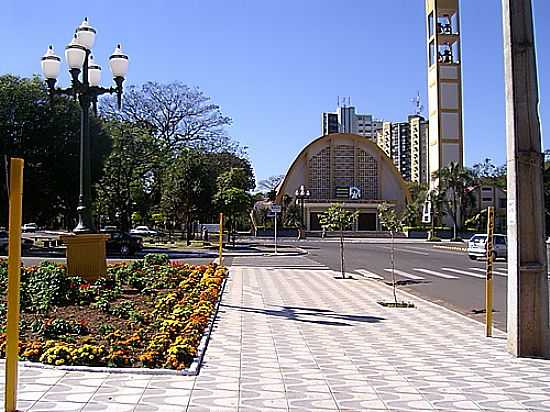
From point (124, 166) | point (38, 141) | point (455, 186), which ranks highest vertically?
point (38, 141)

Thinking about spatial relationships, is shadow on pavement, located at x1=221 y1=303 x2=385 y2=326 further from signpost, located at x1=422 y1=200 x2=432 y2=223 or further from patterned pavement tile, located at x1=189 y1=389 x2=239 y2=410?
signpost, located at x1=422 y1=200 x2=432 y2=223

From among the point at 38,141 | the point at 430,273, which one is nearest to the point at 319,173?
the point at 38,141

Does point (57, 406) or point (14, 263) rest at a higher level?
point (14, 263)

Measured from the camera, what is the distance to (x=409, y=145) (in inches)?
5276

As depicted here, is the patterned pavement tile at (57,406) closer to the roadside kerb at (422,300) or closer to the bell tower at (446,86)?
the roadside kerb at (422,300)

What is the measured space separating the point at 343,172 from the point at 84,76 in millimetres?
69663

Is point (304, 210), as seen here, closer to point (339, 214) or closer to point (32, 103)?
point (32, 103)

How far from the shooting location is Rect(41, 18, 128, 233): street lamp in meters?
13.9

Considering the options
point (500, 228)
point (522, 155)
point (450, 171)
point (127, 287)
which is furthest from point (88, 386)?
point (500, 228)

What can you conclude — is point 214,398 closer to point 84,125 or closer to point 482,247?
point 84,125

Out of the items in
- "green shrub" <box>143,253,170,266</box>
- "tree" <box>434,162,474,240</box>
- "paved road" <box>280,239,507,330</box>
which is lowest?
"paved road" <box>280,239,507,330</box>

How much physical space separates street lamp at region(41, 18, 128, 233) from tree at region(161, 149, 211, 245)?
2767 cm

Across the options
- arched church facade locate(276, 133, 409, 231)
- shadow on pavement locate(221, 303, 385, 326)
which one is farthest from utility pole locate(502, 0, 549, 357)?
arched church facade locate(276, 133, 409, 231)

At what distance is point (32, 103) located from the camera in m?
35.4
